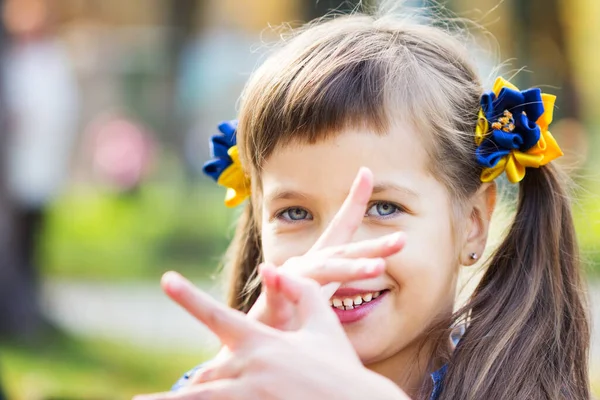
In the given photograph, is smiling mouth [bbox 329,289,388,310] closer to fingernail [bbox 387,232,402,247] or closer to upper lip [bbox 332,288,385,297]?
upper lip [bbox 332,288,385,297]

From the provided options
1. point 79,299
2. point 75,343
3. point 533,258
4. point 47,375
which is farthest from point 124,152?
point 533,258

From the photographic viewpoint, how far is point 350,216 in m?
1.86

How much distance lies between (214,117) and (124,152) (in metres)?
1.28

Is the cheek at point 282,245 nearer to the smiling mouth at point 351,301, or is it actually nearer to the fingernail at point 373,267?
the smiling mouth at point 351,301

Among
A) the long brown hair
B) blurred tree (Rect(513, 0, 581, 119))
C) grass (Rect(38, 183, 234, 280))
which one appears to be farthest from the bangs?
blurred tree (Rect(513, 0, 581, 119))

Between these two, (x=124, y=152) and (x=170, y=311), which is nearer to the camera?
(x=170, y=311)

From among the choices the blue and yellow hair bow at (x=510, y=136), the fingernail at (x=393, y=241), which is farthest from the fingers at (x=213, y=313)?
the blue and yellow hair bow at (x=510, y=136)

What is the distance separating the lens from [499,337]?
240 centimetres

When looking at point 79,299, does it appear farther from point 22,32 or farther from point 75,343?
point 22,32

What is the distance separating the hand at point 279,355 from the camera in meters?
1.63

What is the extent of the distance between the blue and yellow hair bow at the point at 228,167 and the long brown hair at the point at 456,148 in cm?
26

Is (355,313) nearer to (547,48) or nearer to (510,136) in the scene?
(510,136)

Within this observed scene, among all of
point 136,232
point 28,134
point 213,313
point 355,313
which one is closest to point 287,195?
point 355,313

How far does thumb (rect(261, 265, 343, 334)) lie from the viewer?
1.69m
